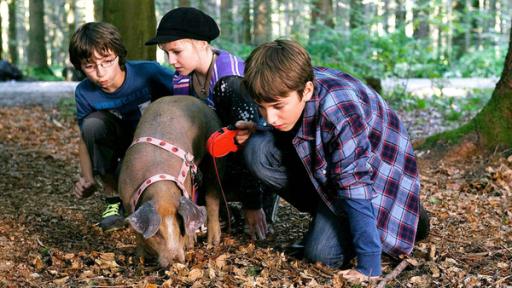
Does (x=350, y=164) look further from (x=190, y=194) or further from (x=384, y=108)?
(x=190, y=194)

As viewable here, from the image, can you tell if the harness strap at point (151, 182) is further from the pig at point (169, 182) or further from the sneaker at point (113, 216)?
the sneaker at point (113, 216)

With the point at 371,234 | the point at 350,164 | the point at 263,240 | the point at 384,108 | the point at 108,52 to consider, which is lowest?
the point at 263,240

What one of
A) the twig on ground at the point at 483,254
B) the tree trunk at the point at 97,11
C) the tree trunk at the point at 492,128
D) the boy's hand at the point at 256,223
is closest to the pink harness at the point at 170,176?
the boy's hand at the point at 256,223

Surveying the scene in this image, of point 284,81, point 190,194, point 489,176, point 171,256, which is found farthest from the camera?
point 489,176

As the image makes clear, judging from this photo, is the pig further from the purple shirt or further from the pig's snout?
the purple shirt

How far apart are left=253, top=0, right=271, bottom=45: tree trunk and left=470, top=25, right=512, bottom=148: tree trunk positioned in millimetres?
14097

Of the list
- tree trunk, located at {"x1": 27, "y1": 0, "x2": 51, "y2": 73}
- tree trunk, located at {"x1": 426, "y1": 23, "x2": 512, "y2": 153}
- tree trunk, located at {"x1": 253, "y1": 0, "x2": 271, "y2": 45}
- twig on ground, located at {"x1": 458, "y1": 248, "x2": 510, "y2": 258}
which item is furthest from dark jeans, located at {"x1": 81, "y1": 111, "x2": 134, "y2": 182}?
tree trunk, located at {"x1": 27, "y1": 0, "x2": 51, "y2": 73}

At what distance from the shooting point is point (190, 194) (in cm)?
448

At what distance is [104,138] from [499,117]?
3924mm

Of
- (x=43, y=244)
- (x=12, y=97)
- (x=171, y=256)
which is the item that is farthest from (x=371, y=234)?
(x=12, y=97)

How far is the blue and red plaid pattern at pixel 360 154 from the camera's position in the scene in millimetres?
3641

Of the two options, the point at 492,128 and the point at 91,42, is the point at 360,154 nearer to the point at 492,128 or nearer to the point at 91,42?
the point at 91,42

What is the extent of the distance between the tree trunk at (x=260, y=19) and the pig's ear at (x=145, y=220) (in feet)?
55.2

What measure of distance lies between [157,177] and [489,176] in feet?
11.0
